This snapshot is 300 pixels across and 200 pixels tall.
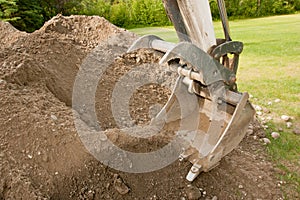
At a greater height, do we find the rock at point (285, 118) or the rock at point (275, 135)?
the rock at point (275, 135)

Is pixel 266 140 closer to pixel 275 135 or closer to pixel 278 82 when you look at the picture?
pixel 275 135

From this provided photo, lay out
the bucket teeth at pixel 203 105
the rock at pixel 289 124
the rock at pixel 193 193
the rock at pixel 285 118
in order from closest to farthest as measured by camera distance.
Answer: the bucket teeth at pixel 203 105 → the rock at pixel 193 193 → the rock at pixel 289 124 → the rock at pixel 285 118

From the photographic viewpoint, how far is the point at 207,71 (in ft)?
6.66

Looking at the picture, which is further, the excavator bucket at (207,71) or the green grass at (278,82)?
the green grass at (278,82)

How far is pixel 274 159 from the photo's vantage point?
9.59 feet

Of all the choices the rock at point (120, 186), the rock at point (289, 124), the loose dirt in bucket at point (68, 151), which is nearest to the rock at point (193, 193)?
the loose dirt in bucket at point (68, 151)

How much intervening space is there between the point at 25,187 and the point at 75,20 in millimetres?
3025

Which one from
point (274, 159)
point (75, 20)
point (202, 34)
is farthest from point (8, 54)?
point (274, 159)

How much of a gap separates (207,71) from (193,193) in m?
0.83

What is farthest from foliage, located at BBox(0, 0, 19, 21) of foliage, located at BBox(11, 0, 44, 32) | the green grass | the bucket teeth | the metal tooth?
the metal tooth

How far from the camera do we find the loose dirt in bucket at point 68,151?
220cm

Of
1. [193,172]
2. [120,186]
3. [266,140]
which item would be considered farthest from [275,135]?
[120,186]

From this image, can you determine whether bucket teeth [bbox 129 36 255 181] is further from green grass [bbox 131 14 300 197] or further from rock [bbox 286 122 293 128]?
rock [bbox 286 122 293 128]

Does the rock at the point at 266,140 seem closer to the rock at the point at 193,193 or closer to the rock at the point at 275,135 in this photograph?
the rock at the point at 275,135
